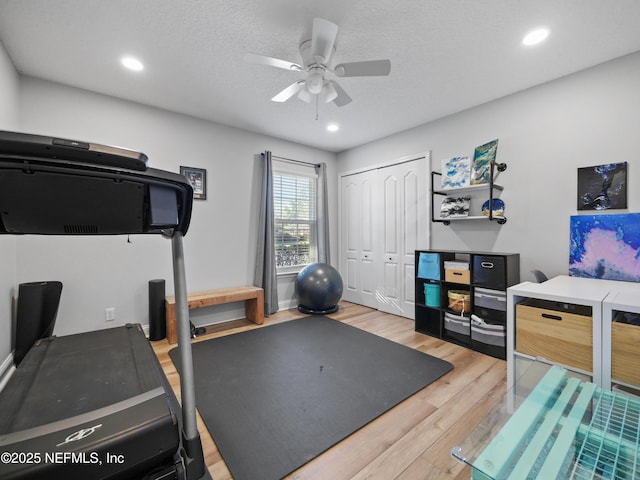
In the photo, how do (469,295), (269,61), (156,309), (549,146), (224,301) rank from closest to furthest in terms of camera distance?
(269,61)
(549,146)
(469,295)
(156,309)
(224,301)

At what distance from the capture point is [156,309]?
3020 mm

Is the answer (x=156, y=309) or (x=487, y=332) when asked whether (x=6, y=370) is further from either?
(x=487, y=332)

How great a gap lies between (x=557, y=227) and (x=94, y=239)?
4675 mm

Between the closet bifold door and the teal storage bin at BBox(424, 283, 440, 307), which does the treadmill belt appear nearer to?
the teal storage bin at BBox(424, 283, 440, 307)

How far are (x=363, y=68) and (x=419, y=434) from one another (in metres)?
2.46

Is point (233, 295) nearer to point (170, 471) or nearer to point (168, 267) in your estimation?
point (168, 267)

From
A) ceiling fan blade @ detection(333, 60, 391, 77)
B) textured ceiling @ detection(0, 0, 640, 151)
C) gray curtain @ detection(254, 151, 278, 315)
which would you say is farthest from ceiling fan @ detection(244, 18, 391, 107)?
gray curtain @ detection(254, 151, 278, 315)

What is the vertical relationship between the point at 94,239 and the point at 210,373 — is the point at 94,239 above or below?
above

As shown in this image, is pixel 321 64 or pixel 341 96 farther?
pixel 341 96

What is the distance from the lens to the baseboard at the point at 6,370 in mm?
2084

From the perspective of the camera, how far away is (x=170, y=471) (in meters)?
1.04

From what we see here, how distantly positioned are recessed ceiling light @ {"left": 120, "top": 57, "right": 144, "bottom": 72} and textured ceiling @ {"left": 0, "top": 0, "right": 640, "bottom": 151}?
61 millimetres

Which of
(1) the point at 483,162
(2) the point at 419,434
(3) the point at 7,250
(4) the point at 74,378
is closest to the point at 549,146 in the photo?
(1) the point at 483,162

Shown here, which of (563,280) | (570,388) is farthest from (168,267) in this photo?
(563,280)
